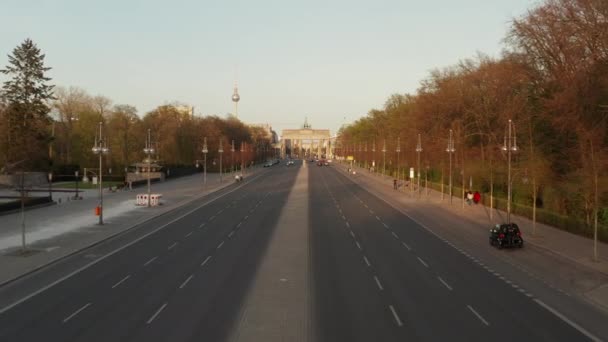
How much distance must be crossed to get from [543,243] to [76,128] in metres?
85.1

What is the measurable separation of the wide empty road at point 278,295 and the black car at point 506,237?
260cm

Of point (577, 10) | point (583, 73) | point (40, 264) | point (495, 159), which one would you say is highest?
point (577, 10)

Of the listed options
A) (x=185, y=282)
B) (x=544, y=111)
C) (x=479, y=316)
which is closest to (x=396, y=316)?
(x=479, y=316)

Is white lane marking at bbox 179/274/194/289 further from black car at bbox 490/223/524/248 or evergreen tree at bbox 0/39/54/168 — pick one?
evergreen tree at bbox 0/39/54/168

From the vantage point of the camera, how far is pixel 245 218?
42062 mm

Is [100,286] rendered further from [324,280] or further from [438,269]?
[438,269]

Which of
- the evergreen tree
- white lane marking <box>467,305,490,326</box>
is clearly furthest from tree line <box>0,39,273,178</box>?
white lane marking <box>467,305,490,326</box>

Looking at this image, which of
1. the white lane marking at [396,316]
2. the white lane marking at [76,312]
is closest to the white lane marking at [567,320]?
the white lane marking at [396,316]

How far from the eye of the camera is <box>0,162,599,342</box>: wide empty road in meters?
14.9

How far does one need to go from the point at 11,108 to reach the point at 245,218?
4823cm

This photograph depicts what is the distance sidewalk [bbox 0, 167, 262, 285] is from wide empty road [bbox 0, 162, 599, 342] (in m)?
1.72

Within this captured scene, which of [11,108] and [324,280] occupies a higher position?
[11,108]

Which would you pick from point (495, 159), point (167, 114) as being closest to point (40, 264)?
point (495, 159)

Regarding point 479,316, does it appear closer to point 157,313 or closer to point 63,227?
point 157,313
